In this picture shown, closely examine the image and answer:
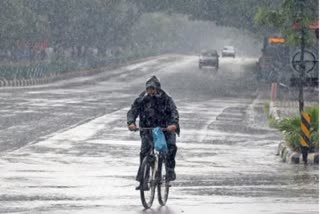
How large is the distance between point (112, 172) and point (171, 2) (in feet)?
210

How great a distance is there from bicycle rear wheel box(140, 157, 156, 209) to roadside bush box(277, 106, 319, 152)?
923 cm

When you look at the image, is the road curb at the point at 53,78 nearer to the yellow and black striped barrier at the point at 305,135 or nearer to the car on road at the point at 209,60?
the car on road at the point at 209,60

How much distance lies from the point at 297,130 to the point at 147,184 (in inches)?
420

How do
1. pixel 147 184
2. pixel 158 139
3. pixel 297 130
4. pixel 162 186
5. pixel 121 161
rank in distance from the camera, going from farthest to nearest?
1. pixel 297 130
2. pixel 121 161
3. pixel 162 186
4. pixel 158 139
5. pixel 147 184

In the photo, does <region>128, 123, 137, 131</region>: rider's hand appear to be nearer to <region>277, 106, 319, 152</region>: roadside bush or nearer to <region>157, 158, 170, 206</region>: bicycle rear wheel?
<region>157, 158, 170, 206</region>: bicycle rear wheel

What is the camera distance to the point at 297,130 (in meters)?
23.8

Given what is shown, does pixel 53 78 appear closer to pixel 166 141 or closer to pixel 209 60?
pixel 209 60

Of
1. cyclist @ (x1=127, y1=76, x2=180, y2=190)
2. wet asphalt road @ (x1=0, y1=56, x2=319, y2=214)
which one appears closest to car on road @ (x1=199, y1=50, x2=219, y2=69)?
wet asphalt road @ (x1=0, y1=56, x2=319, y2=214)

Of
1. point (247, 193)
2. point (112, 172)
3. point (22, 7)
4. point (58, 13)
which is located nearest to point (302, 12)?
point (112, 172)

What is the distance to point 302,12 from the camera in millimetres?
27781

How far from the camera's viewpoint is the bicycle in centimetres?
1362

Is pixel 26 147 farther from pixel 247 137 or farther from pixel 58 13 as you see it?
pixel 58 13

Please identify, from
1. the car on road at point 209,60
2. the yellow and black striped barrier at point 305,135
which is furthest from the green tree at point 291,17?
the car on road at point 209,60

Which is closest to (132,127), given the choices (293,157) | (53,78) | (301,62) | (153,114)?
(153,114)
